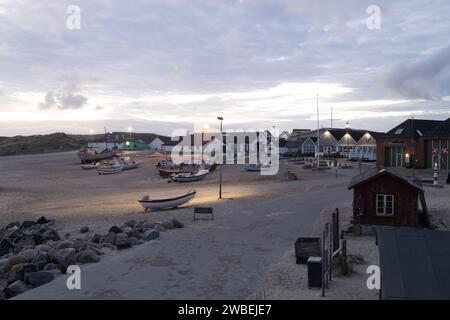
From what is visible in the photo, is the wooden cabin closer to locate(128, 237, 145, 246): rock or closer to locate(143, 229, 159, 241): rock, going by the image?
locate(143, 229, 159, 241): rock

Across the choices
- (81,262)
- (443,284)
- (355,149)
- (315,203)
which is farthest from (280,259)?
(355,149)

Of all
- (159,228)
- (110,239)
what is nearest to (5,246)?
(110,239)

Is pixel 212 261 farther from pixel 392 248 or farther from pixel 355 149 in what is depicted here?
pixel 355 149

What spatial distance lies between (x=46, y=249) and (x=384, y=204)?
14.9m

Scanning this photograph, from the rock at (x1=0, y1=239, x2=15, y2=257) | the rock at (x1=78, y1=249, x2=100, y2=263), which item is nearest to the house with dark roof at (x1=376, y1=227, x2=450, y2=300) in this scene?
the rock at (x1=78, y1=249, x2=100, y2=263)

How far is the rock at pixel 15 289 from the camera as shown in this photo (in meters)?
13.4

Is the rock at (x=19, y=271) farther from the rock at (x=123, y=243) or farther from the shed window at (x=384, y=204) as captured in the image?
the shed window at (x=384, y=204)

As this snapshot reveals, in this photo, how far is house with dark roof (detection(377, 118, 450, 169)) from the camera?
46.5m

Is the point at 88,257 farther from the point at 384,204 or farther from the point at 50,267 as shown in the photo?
the point at 384,204

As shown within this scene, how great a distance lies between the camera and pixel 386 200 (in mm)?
20266

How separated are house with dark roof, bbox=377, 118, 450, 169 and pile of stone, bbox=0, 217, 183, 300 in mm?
34942

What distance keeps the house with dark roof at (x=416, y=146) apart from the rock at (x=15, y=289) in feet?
141

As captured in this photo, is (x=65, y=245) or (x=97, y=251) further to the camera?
(x=65, y=245)
